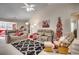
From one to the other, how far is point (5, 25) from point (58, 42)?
561 mm

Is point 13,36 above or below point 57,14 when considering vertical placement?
below

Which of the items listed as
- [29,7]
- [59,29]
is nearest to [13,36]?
[29,7]

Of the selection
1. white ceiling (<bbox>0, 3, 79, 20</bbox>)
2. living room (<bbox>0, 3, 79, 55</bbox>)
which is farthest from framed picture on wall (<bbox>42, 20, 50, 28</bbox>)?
white ceiling (<bbox>0, 3, 79, 20</bbox>)

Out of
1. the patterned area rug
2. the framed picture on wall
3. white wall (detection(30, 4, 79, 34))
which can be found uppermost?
white wall (detection(30, 4, 79, 34))

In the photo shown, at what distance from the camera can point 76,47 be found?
1.81m

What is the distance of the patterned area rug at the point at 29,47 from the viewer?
5.97 ft

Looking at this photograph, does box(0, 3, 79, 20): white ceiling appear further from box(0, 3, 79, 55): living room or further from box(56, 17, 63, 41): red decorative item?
box(56, 17, 63, 41): red decorative item

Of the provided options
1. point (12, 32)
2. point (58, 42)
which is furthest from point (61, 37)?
point (12, 32)

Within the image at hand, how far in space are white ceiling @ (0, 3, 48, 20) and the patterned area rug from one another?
0.25 meters

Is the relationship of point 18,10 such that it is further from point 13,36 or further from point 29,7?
point 13,36

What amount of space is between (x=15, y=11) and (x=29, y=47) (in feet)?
1.29

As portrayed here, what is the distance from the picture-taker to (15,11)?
1.82 m

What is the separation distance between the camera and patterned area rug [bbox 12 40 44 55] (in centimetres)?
182
